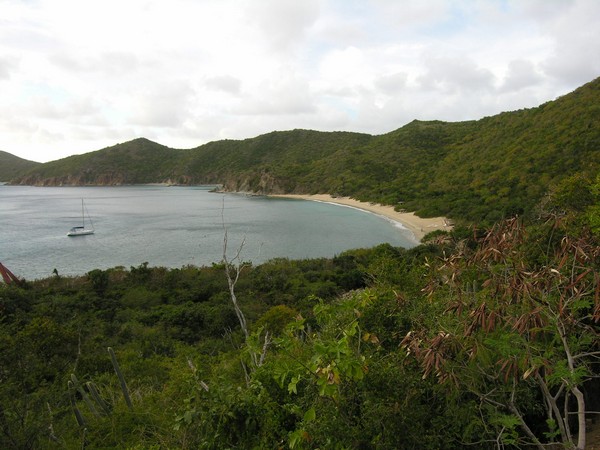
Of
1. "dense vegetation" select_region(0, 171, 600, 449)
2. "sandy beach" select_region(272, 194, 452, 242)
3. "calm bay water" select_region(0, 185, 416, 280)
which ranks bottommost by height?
"calm bay water" select_region(0, 185, 416, 280)

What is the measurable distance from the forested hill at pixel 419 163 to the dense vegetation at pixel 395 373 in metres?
4.01

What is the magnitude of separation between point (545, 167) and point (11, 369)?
44.8 meters

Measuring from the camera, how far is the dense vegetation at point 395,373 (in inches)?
116

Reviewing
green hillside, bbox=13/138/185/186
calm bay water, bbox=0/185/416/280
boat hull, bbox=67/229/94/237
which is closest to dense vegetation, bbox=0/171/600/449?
calm bay water, bbox=0/185/416/280

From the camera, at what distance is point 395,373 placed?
3561 millimetres

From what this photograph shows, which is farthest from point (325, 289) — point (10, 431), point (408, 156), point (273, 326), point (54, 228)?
point (408, 156)

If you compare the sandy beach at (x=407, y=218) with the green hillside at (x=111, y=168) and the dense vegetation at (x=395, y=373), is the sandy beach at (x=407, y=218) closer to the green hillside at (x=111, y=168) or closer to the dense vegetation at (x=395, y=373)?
the dense vegetation at (x=395, y=373)

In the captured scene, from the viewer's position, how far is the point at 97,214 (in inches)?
2712

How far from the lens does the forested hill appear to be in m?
39.2

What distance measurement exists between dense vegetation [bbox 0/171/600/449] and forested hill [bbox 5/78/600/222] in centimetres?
401

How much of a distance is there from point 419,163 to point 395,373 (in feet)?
249

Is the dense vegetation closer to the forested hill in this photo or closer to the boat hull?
the forested hill

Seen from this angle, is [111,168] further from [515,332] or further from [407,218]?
[515,332]

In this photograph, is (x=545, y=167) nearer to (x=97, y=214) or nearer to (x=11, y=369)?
(x=11, y=369)
